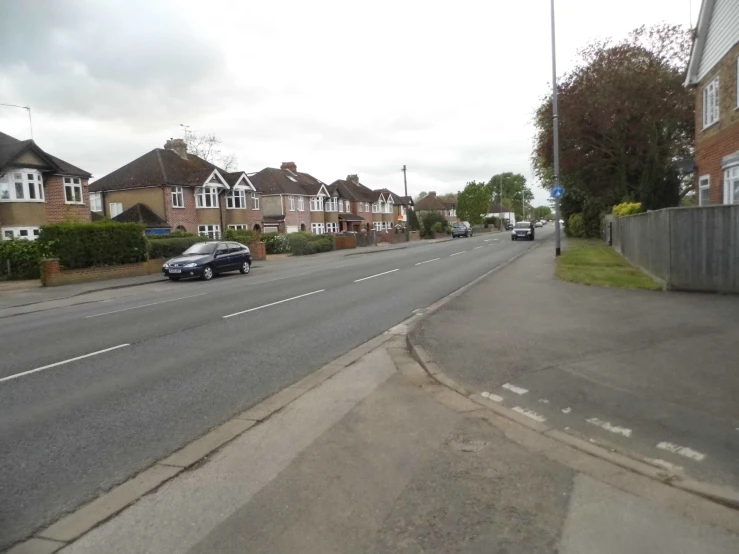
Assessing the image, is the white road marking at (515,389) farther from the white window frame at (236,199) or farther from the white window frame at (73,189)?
the white window frame at (236,199)

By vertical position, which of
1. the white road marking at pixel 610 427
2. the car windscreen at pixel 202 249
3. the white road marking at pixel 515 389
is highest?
the car windscreen at pixel 202 249

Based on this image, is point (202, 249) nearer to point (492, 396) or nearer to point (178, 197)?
point (492, 396)

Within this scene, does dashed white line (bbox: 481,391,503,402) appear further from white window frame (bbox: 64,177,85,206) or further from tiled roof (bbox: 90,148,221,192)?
tiled roof (bbox: 90,148,221,192)

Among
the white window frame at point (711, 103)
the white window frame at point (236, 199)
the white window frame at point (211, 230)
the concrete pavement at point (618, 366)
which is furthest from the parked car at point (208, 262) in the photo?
the white window frame at point (236, 199)

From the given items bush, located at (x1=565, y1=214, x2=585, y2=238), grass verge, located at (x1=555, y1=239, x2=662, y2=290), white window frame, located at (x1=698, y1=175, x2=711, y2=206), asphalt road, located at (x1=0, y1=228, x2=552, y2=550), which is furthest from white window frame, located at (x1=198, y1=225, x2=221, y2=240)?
white window frame, located at (x1=698, y1=175, x2=711, y2=206)

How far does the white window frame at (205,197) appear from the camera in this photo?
45.1 meters

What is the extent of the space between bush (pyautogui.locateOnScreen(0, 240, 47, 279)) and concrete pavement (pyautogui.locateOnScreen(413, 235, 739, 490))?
19405mm

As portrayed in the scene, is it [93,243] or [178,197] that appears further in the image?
[178,197]

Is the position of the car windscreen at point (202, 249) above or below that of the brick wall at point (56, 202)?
below

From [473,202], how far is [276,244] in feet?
181

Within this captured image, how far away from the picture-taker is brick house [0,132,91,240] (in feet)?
97.1

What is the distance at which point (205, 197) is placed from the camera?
4584 centimetres

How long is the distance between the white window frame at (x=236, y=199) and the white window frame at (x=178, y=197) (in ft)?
16.8

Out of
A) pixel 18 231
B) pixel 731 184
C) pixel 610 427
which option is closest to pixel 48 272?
pixel 18 231
